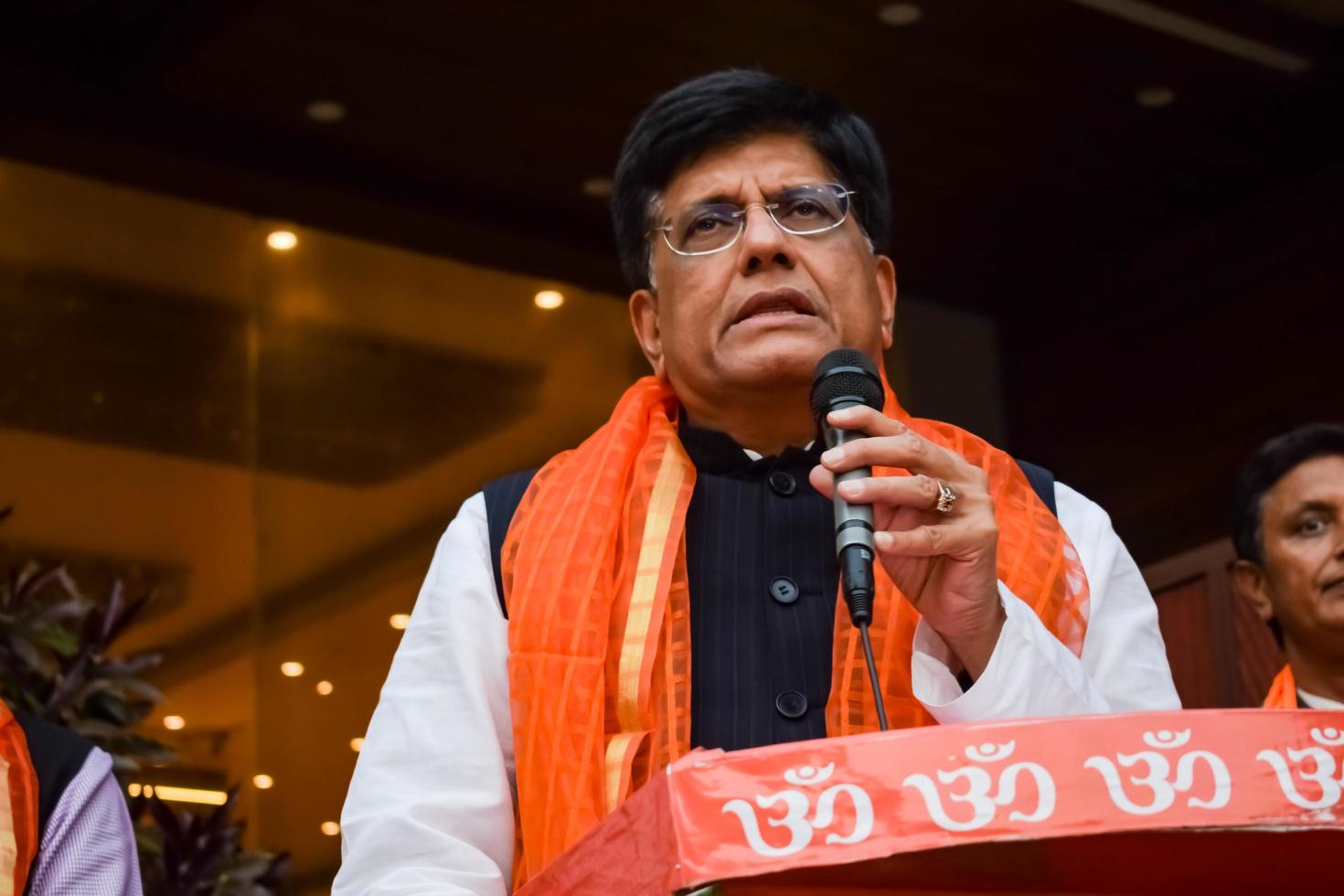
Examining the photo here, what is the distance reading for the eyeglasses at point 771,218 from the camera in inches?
89.9

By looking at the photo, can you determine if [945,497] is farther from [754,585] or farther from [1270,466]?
[1270,466]

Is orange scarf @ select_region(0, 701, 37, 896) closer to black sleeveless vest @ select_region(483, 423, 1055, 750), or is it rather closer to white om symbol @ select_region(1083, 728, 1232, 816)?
black sleeveless vest @ select_region(483, 423, 1055, 750)

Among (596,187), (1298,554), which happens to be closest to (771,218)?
(1298,554)

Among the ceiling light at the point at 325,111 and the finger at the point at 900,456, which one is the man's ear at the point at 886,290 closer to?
the finger at the point at 900,456

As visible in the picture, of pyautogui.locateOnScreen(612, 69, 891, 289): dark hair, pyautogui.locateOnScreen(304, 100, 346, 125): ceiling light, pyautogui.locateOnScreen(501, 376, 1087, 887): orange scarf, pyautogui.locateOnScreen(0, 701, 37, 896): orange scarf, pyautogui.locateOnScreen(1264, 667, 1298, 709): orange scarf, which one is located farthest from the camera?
pyautogui.locateOnScreen(304, 100, 346, 125): ceiling light

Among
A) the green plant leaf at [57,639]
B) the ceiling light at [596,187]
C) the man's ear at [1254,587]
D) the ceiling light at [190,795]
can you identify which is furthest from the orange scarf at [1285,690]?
the ceiling light at [596,187]

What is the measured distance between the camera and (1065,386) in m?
7.23

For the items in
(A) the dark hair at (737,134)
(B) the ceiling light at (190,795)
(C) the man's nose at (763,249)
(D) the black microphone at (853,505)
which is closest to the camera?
(D) the black microphone at (853,505)

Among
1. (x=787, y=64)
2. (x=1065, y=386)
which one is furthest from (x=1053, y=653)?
(x=1065, y=386)

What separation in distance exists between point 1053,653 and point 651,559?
0.42 metres

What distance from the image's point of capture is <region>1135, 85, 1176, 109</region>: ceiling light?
6.14 m

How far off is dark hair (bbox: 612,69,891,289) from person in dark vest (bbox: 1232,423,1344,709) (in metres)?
1.46

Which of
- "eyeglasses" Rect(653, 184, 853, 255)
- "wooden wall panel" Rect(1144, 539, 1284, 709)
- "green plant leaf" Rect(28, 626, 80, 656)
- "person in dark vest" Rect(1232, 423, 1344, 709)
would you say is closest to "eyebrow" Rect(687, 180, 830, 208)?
"eyeglasses" Rect(653, 184, 853, 255)

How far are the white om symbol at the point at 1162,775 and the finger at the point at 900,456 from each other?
1.69 feet
